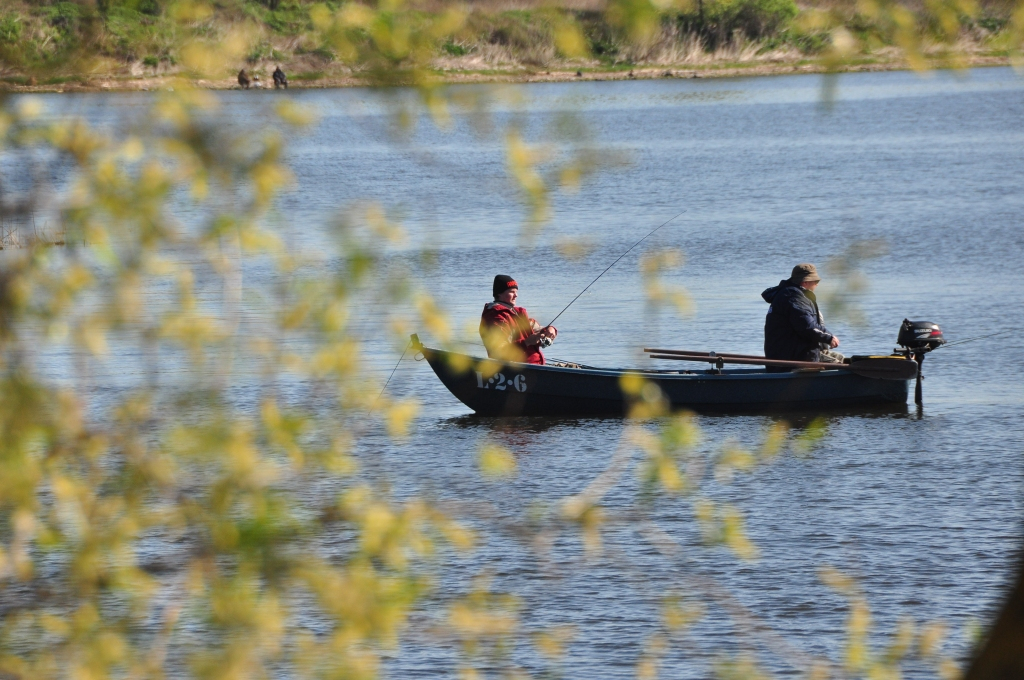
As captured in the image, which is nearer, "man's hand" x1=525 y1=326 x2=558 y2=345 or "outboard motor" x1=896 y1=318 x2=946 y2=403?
"man's hand" x1=525 y1=326 x2=558 y2=345

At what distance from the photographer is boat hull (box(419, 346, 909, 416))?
14312 mm

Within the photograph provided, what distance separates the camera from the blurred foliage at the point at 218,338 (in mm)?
3090

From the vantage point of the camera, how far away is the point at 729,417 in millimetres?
14609

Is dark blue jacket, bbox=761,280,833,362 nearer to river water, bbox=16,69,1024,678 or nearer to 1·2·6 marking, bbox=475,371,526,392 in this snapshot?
river water, bbox=16,69,1024,678

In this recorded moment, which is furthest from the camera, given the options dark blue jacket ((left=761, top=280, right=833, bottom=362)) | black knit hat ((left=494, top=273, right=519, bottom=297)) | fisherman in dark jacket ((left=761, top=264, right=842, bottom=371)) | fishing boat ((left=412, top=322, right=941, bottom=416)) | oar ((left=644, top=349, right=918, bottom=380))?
fishing boat ((left=412, top=322, right=941, bottom=416))

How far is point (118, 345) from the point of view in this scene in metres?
3.46

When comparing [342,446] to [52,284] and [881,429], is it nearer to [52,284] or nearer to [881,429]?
[52,284]

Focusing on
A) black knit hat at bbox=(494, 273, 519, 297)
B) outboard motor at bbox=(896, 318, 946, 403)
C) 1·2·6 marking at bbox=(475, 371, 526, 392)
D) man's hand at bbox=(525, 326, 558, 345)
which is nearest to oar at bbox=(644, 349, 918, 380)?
outboard motor at bbox=(896, 318, 946, 403)

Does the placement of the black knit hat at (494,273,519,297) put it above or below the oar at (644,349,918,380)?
above

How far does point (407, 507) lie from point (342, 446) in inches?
8.6

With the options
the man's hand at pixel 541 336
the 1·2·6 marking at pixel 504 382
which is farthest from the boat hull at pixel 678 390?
the man's hand at pixel 541 336

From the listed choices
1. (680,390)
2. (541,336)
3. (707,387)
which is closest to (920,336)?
(707,387)

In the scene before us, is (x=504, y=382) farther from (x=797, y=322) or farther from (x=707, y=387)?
(x=797, y=322)

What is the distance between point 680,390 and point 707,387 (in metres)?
0.27
